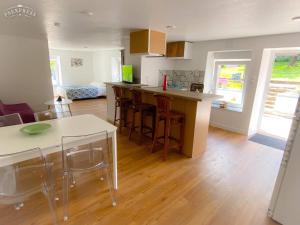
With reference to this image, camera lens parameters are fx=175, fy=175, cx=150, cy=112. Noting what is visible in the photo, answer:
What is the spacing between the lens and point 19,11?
2.25 metres

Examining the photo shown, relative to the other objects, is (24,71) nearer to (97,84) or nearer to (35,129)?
(35,129)

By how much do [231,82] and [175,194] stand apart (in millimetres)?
3412

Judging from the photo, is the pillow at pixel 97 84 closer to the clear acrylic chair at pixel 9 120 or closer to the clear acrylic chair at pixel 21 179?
the clear acrylic chair at pixel 9 120

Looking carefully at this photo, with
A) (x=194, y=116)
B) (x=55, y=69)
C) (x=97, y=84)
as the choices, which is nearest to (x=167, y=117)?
(x=194, y=116)

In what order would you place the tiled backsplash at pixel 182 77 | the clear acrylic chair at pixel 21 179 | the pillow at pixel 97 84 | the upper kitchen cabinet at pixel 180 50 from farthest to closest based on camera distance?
1. the pillow at pixel 97 84
2. the tiled backsplash at pixel 182 77
3. the upper kitchen cabinet at pixel 180 50
4. the clear acrylic chair at pixel 21 179

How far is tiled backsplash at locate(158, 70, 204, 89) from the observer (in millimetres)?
4879

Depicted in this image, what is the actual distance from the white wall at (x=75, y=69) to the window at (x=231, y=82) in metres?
6.44

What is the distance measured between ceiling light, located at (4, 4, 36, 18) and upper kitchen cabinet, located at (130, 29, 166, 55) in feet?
5.62

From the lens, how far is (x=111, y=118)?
4871 mm

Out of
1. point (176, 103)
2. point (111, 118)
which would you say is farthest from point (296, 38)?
point (111, 118)

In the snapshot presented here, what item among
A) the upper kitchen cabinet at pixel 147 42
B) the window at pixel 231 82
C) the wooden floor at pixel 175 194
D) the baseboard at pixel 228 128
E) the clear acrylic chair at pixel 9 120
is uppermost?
the upper kitchen cabinet at pixel 147 42

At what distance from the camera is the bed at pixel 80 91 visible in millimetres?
7219

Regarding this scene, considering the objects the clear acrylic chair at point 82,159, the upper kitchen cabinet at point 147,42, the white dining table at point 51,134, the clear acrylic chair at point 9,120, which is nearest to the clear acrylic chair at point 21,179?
the white dining table at point 51,134

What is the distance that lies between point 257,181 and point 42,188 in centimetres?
257
